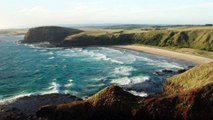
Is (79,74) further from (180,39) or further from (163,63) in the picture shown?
(180,39)

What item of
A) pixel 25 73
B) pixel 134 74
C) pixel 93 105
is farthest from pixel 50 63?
pixel 93 105

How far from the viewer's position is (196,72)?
44.8 metres

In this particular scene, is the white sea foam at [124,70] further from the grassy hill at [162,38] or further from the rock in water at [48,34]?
the rock in water at [48,34]

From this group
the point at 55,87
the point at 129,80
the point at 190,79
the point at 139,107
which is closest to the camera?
the point at 139,107

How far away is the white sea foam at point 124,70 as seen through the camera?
229ft

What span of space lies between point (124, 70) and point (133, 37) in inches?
2411

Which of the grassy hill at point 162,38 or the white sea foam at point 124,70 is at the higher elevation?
the grassy hill at point 162,38

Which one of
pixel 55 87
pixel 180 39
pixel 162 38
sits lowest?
pixel 55 87

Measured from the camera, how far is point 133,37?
437 feet

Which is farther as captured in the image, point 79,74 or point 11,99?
point 79,74

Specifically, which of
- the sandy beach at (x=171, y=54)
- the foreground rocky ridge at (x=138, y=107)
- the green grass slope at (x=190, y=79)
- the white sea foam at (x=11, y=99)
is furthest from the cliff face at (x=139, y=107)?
the sandy beach at (x=171, y=54)

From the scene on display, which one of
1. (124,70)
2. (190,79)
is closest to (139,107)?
(190,79)

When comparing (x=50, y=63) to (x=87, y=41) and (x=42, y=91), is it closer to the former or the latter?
(x=42, y=91)

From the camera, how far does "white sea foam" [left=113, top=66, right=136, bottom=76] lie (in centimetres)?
6981
